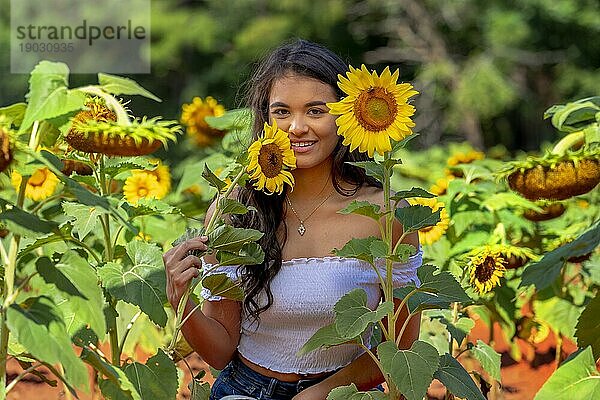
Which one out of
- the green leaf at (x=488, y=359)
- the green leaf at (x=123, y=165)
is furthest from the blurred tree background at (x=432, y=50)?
the green leaf at (x=123, y=165)

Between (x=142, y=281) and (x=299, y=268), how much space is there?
29 cm

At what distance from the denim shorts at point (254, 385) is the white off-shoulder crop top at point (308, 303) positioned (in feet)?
0.07

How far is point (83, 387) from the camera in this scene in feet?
4.35

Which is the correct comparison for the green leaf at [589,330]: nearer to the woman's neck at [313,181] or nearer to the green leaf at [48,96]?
the woman's neck at [313,181]

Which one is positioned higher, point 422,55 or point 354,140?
point 354,140

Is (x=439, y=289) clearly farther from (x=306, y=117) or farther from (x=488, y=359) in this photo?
(x=488, y=359)

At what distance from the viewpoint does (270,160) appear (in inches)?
63.6

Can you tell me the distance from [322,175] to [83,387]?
2.47 ft

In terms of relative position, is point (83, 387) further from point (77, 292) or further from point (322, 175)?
point (322, 175)

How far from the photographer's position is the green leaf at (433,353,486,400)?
163cm

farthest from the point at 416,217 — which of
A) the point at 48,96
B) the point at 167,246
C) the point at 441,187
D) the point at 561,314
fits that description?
the point at 441,187

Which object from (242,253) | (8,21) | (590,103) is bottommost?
(8,21)

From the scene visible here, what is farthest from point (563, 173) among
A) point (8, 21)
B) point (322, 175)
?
point (8, 21)

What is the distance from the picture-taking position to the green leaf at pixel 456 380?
1634mm
